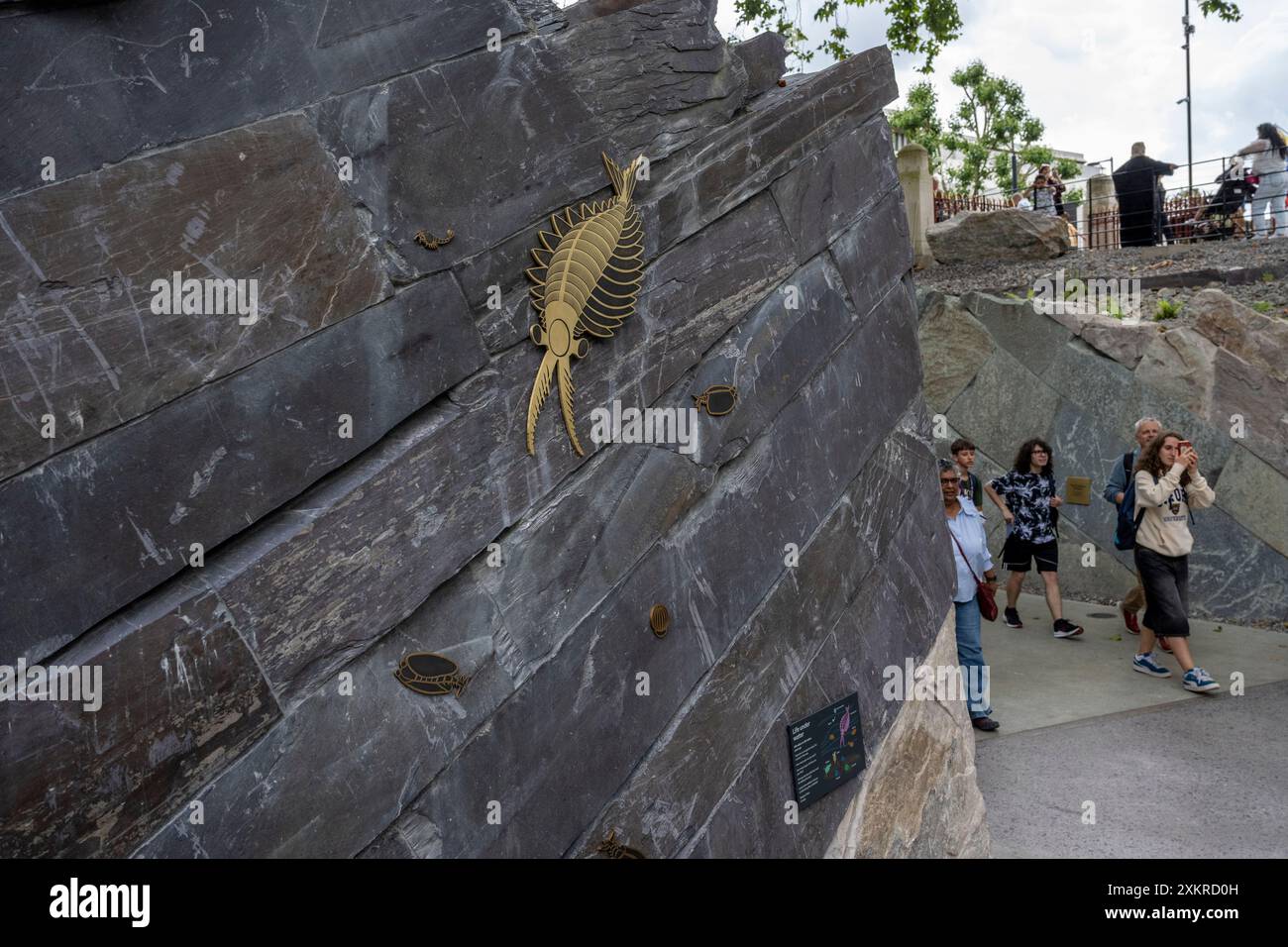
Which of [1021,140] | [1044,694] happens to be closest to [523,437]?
[1044,694]

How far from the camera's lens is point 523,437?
362 cm

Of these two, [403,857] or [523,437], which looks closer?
[403,857]

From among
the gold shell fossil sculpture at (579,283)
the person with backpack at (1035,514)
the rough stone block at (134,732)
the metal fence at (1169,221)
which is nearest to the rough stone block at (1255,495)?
the person with backpack at (1035,514)

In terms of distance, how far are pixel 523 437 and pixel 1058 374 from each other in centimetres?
710

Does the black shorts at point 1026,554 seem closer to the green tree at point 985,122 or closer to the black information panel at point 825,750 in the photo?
the black information panel at point 825,750

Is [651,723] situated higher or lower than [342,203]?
lower

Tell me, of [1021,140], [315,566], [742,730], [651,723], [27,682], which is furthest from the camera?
[1021,140]

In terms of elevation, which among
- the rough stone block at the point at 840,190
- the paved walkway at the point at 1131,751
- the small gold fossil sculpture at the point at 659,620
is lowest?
the paved walkway at the point at 1131,751

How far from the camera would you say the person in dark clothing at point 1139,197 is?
41.3ft

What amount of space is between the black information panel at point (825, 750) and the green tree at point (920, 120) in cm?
2415

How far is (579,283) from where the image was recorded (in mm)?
3721

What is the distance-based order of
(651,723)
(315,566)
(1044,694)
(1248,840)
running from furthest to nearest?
(1044,694) < (1248,840) < (651,723) < (315,566)

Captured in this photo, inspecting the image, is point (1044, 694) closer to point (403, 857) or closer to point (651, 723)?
point (651, 723)

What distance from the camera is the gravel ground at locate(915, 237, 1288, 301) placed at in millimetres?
10180
